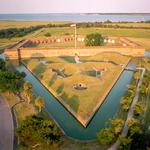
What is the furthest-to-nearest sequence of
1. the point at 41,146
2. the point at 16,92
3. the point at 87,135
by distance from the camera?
the point at 16,92
the point at 87,135
the point at 41,146

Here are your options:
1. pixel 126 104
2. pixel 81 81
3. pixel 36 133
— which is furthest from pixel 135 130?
pixel 81 81

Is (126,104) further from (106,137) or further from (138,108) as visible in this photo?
(106,137)

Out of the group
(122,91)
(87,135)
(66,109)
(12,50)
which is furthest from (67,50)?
(87,135)

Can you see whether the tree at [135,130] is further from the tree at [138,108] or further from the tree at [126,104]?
the tree at [126,104]

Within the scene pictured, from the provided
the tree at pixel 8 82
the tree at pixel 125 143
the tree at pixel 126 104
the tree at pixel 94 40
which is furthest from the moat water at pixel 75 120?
the tree at pixel 94 40

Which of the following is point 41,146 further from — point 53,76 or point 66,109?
point 53,76

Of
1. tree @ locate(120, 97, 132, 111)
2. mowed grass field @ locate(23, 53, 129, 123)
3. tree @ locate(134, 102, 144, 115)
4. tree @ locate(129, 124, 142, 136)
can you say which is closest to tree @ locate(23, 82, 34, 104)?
mowed grass field @ locate(23, 53, 129, 123)
